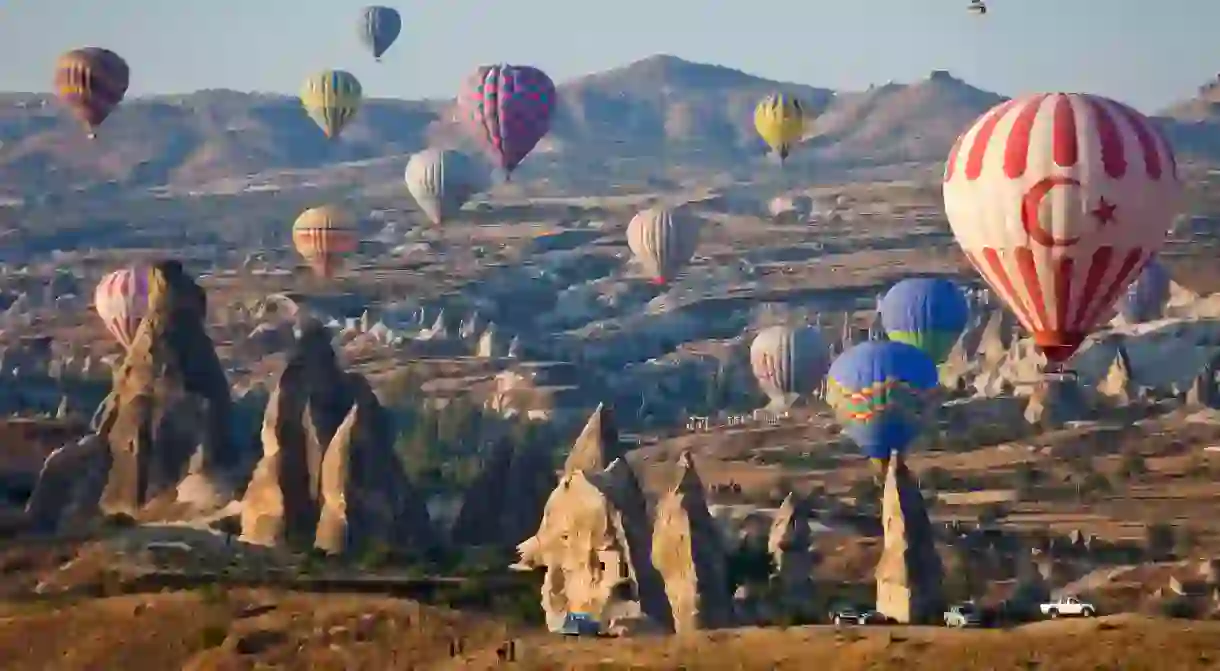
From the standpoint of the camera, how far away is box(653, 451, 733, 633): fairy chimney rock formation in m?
49.1

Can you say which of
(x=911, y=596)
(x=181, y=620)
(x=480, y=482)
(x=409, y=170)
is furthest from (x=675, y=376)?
(x=181, y=620)

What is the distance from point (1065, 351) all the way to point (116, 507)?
27908 millimetres

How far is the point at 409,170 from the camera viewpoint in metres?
150

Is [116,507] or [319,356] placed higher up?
[319,356]

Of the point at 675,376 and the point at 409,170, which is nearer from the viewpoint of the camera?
the point at 409,170

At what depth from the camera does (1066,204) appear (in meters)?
49.6

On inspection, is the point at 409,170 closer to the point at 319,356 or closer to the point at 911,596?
the point at 319,356

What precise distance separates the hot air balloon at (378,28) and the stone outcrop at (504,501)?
122m

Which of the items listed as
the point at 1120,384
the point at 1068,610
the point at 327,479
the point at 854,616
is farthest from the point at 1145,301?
the point at 854,616

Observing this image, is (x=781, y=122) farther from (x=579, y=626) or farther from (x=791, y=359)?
(x=579, y=626)

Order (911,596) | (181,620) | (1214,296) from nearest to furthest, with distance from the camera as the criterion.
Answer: (181,620) → (911,596) → (1214,296)

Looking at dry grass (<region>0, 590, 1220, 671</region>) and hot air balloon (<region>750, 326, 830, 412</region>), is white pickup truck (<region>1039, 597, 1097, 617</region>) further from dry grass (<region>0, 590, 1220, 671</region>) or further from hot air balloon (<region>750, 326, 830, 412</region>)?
hot air balloon (<region>750, 326, 830, 412</region>)

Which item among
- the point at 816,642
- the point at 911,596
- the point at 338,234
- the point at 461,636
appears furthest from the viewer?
the point at 338,234

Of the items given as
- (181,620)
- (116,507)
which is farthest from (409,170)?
(181,620)
